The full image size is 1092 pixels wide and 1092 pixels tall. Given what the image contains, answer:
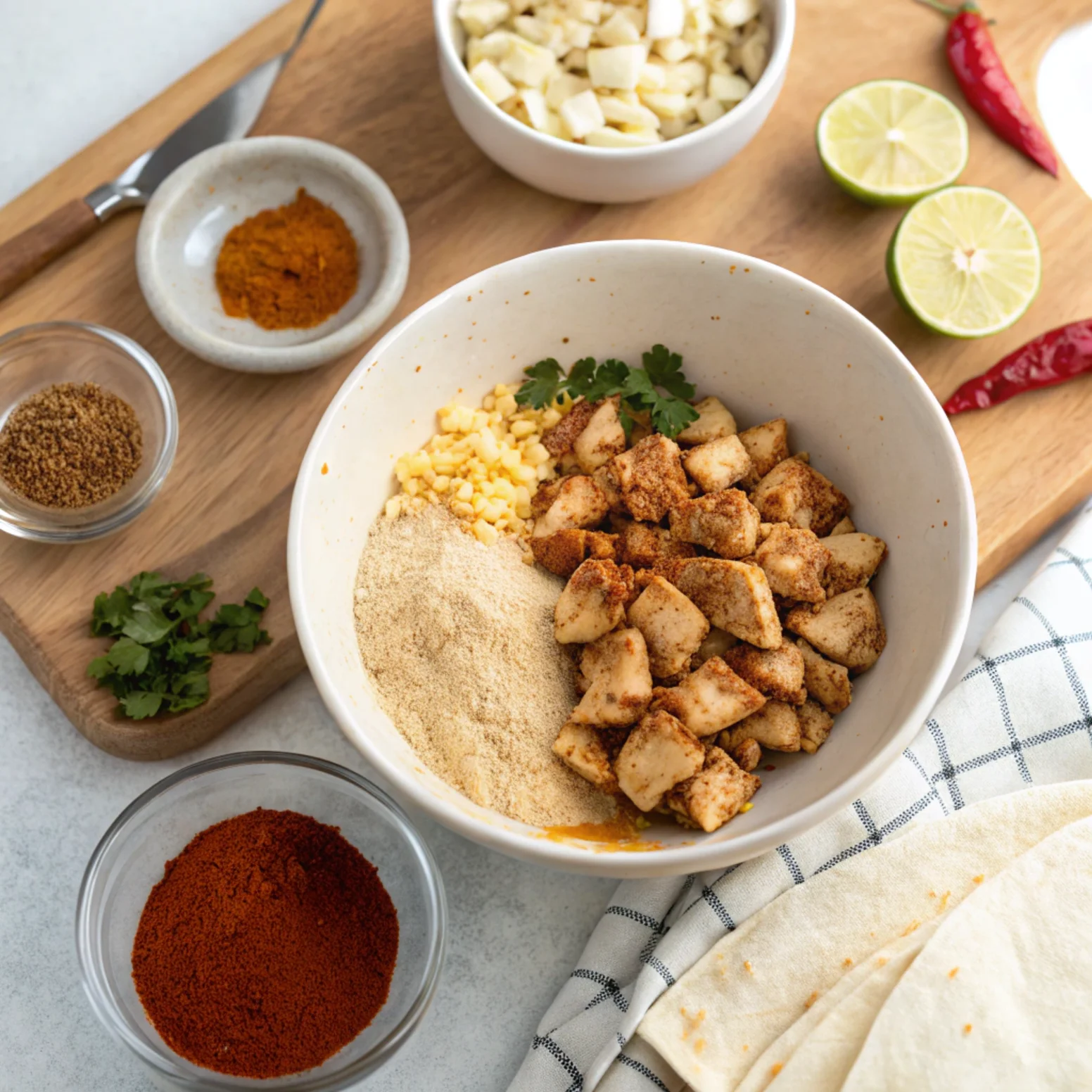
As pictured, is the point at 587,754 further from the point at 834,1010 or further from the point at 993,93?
the point at 993,93

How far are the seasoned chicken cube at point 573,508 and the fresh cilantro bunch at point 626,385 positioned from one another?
173mm

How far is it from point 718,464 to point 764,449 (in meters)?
0.13

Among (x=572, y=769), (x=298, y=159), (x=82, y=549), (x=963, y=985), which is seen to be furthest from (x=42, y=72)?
(x=963, y=985)

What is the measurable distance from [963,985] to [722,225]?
177 centimetres

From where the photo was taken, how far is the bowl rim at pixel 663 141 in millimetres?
2525

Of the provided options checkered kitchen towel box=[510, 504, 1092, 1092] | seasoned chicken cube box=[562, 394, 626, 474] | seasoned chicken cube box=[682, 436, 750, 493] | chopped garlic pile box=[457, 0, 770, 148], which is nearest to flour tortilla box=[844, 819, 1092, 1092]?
checkered kitchen towel box=[510, 504, 1092, 1092]

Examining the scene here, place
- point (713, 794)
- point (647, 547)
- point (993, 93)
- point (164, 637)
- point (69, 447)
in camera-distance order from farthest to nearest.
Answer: point (993, 93) → point (69, 447) → point (164, 637) → point (647, 547) → point (713, 794)

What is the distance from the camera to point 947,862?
232cm

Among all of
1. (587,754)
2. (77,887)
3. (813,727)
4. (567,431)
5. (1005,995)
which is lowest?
(1005,995)

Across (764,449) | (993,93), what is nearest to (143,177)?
(764,449)

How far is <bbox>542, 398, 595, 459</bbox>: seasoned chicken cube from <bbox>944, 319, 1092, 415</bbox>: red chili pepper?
0.88 metres

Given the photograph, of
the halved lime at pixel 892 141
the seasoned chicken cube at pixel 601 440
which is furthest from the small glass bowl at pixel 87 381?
the halved lime at pixel 892 141

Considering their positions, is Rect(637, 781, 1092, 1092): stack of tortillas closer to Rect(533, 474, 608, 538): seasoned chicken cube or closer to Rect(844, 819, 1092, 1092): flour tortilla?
Rect(844, 819, 1092, 1092): flour tortilla

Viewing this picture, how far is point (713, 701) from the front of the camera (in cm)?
205
